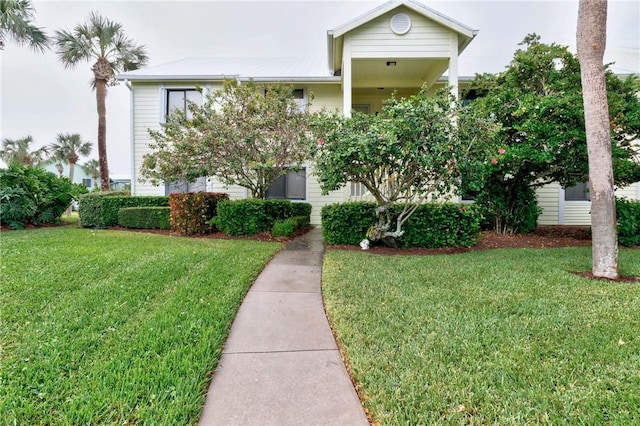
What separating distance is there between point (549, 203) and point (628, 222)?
4.75 meters

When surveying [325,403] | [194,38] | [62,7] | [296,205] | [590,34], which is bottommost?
[325,403]

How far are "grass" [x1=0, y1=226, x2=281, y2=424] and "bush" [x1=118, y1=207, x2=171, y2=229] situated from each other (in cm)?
424

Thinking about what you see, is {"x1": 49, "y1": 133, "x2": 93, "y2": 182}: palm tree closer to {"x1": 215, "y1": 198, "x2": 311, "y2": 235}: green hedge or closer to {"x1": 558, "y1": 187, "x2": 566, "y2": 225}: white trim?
{"x1": 215, "y1": 198, "x2": 311, "y2": 235}: green hedge

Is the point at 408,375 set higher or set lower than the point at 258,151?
lower

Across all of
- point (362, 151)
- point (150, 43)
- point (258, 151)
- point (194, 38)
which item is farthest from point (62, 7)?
point (362, 151)

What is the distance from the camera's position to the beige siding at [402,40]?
9273 millimetres

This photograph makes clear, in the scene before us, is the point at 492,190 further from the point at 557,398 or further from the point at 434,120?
the point at 557,398

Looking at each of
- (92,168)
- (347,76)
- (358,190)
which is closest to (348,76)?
(347,76)

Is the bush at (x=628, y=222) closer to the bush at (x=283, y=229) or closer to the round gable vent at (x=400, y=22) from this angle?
the round gable vent at (x=400, y=22)

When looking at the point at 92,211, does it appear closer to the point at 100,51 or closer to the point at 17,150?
the point at 100,51

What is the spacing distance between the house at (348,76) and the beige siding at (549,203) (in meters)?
0.03

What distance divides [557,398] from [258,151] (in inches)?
315

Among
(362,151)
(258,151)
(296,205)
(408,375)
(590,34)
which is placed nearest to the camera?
(408,375)

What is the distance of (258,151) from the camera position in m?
8.62
